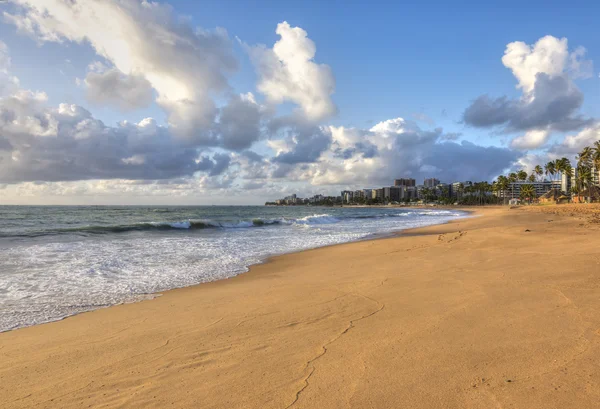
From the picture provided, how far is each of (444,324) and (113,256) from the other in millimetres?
12508

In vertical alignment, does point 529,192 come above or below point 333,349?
above

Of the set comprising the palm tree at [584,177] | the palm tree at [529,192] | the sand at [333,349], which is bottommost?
the sand at [333,349]

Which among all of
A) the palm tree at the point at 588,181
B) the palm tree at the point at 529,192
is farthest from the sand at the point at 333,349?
the palm tree at the point at 529,192

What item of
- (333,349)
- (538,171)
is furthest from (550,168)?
(333,349)

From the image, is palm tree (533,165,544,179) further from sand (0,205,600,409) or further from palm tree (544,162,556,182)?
sand (0,205,600,409)

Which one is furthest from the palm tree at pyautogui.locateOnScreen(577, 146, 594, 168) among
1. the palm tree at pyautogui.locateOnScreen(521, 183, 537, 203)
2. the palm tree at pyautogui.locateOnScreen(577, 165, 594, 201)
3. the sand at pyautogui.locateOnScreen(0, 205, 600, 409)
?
the sand at pyautogui.locateOnScreen(0, 205, 600, 409)

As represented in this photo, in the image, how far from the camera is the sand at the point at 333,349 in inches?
120

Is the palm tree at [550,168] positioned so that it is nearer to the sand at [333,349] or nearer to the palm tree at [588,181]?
the palm tree at [588,181]

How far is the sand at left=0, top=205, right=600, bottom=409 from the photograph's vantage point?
3043 mm

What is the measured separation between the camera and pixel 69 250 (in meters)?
14.6

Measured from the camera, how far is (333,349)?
394 cm

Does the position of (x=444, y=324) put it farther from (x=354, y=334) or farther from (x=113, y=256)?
(x=113, y=256)

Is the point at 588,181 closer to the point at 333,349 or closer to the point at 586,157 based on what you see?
the point at 586,157

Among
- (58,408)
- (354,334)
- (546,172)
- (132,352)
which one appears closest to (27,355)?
(132,352)
